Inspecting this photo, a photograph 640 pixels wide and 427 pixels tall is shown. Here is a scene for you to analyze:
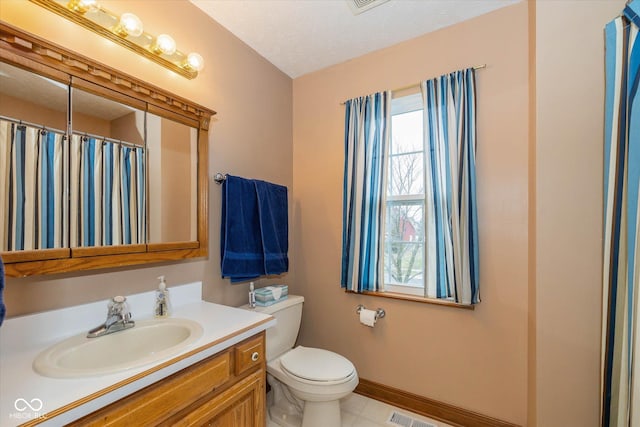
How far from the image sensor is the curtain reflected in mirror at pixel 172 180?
1.36 meters

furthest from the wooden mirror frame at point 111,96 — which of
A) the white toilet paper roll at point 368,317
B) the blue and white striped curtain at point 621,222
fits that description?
the blue and white striped curtain at point 621,222

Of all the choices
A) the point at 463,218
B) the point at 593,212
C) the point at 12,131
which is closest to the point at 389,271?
the point at 463,218

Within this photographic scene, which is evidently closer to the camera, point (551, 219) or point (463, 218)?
point (551, 219)

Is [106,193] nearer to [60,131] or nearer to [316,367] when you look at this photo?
[60,131]

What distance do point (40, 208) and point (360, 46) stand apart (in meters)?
1.95

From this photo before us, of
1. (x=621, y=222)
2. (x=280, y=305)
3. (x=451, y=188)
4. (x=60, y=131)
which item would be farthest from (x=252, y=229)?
(x=621, y=222)

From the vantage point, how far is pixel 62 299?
107 centimetres

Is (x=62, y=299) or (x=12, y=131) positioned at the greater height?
(x=12, y=131)

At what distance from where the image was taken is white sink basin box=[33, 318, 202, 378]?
81 centimetres

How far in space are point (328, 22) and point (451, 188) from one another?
1.24m

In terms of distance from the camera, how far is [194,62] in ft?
4.85

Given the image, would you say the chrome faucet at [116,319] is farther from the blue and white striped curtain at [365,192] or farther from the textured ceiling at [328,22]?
the textured ceiling at [328,22]

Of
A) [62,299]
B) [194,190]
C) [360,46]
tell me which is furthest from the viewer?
[360,46]

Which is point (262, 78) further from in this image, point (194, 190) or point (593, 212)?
point (593, 212)
